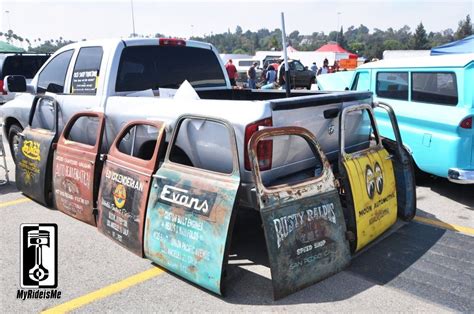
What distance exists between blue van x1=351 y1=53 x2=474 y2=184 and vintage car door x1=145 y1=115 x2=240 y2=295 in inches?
125

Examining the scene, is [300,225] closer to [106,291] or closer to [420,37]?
[106,291]

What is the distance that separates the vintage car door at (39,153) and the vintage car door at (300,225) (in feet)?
10.2

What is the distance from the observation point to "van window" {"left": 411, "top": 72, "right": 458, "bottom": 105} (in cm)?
527

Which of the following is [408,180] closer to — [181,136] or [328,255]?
[328,255]

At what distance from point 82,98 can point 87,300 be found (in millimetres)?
2735

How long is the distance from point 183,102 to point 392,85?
4.01 m

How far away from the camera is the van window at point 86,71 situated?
4.91 meters

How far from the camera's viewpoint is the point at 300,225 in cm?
322

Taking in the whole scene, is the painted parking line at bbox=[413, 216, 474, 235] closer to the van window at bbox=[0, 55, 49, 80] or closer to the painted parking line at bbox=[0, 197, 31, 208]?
the painted parking line at bbox=[0, 197, 31, 208]

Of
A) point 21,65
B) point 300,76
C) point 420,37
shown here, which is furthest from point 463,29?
point 21,65

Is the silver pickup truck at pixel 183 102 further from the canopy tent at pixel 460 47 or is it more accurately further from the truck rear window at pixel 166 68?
the canopy tent at pixel 460 47

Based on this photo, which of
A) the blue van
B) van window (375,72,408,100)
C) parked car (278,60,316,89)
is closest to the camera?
the blue van

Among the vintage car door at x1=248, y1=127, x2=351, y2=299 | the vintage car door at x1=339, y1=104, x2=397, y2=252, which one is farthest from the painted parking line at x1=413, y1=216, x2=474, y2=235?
the vintage car door at x1=248, y1=127, x2=351, y2=299

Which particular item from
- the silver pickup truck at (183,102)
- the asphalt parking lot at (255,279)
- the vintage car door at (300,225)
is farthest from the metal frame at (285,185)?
the asphalt parking lot at (255,279)
